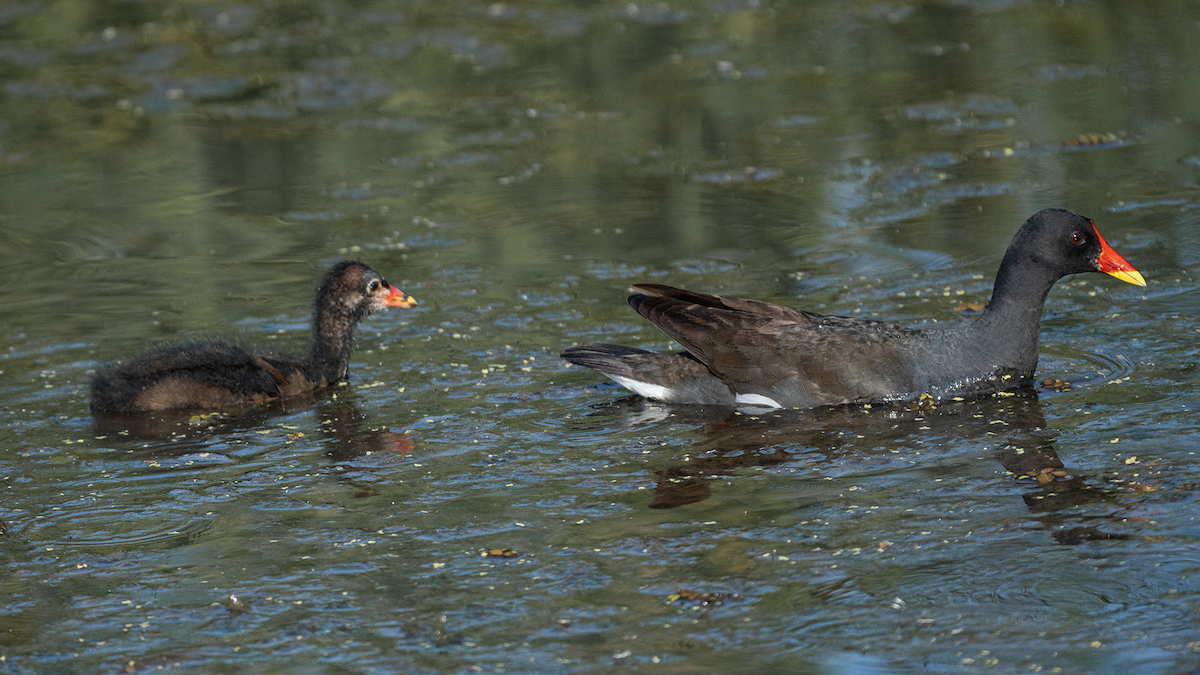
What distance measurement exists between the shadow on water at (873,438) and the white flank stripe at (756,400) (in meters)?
0.05

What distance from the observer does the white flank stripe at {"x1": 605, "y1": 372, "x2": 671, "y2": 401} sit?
25.3ft

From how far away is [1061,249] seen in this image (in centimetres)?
765

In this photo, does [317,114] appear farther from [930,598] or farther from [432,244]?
[930,598]

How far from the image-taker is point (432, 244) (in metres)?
10.7

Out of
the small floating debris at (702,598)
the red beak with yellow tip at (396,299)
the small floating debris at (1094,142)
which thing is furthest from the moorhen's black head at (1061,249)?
the small floating debris at (1094,142)

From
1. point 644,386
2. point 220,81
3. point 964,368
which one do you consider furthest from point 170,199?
point 964,368

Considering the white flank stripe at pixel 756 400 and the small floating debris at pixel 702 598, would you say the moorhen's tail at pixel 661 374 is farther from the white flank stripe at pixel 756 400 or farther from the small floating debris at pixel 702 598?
the small floating debris at pixel 702 598

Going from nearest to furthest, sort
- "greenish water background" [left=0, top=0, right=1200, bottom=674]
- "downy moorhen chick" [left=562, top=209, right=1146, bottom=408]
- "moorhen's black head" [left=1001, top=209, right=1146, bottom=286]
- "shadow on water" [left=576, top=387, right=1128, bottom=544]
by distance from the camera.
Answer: "greenish water background" [left=0, top=0, right=1200, bottom=674] → "shadow on water" [left=576, top=387, right=1128, bottom=544] → "downy moorhen chick" [left=562, top=209, right=1146, bottom=408] → "moorhen's black head" [left=1001, top=209, right=1146, bottom=286]

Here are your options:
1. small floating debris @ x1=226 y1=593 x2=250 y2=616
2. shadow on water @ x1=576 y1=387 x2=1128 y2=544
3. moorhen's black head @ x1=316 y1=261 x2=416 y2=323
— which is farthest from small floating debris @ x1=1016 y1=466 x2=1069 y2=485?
moorhen's black head @ x1=316 y1=261 x2=416 y2=323

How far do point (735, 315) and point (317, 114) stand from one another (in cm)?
785

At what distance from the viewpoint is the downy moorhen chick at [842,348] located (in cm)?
745

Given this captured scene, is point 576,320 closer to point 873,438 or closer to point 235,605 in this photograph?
point 873,438

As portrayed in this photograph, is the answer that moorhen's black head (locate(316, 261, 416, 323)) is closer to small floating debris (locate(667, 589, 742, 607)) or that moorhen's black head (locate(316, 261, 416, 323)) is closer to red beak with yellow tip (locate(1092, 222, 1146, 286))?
red beak with yellow tip (locate(1092, 222, 1146, 286))

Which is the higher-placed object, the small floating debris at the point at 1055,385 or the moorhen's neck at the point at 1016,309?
the moorhen's neck at the point at 1016,309
